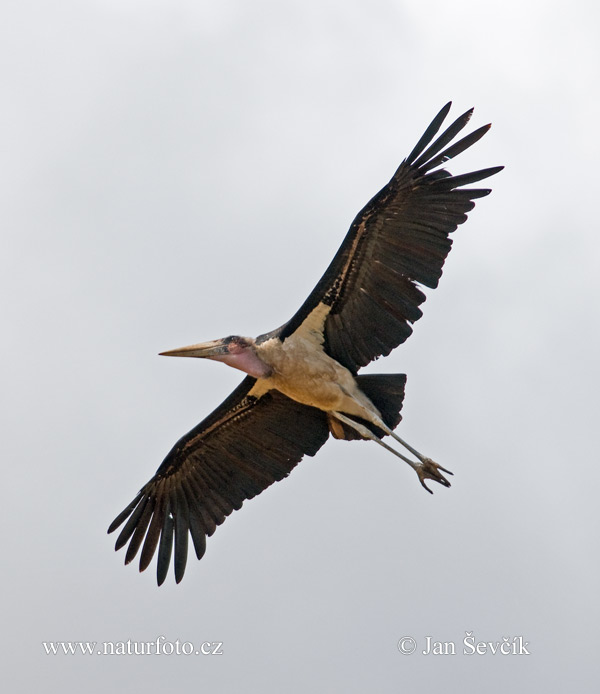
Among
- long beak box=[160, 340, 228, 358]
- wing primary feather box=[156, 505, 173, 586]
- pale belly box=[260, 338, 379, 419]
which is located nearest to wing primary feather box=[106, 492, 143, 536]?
wing primary feather box=[156, 505, 173, 586]

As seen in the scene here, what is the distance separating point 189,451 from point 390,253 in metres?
3.65

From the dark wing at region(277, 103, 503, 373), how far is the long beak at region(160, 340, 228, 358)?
2.97 ft

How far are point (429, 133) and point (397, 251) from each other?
1.25 metres

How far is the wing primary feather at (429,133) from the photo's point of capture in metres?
13.8

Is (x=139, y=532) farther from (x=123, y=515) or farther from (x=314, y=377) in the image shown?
(x=314, y=377)

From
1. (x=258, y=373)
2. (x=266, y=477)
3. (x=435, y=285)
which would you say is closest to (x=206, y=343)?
(x=258, y=373)

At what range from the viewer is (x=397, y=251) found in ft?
47.1

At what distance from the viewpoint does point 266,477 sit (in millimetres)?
16000

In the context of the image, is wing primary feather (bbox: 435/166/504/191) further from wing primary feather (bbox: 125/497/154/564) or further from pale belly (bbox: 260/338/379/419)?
wing primary feather (bbox: 125/497/154/564)

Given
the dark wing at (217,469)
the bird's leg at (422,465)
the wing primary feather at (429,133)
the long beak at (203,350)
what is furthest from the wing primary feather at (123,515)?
the wing primary feather at (429,133)

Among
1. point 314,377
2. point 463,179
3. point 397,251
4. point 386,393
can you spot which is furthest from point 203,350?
point 463,179

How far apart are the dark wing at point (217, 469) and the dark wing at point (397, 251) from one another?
54.8 inches

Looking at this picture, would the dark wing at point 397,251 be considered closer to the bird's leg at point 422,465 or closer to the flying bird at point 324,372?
the flying bird at point 324,372

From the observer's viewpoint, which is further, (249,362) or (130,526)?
(130,526)
